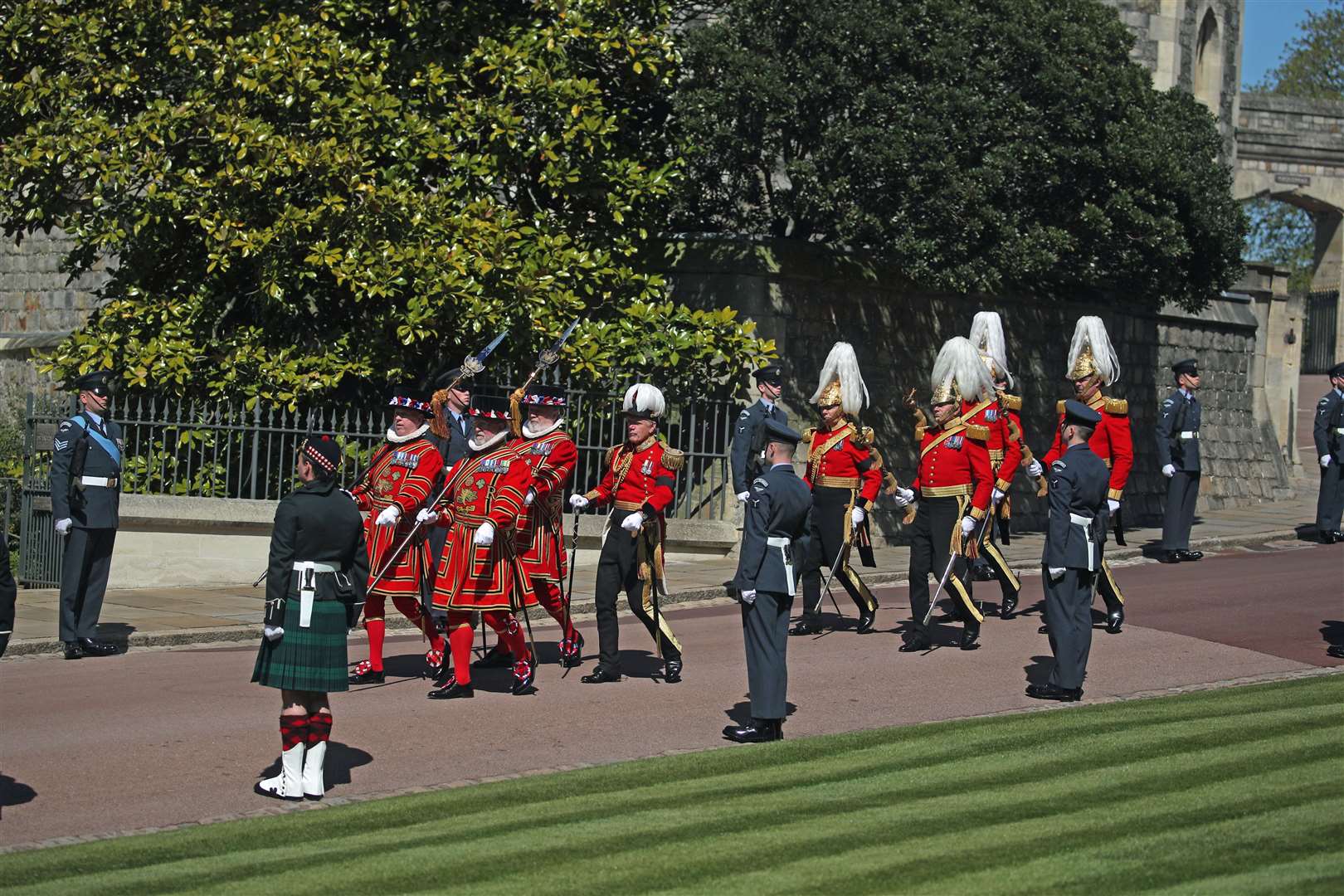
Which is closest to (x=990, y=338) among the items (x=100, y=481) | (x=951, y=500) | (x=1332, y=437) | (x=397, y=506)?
(x=951, y=500)

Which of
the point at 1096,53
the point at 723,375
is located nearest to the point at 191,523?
the point at 723,375

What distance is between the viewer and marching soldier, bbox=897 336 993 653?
1289cm

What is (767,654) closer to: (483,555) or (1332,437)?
(483,555)

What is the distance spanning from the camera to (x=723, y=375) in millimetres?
18453

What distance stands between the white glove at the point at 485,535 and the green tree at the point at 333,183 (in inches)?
220

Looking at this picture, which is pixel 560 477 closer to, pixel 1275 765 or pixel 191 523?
pixel 1275 765

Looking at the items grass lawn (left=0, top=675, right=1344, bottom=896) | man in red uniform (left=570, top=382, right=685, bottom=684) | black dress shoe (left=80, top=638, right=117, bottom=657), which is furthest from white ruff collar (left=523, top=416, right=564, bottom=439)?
black dress shoe (left=80, top=638, right=117, bottom=657)

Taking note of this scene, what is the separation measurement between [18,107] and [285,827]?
1053 cm

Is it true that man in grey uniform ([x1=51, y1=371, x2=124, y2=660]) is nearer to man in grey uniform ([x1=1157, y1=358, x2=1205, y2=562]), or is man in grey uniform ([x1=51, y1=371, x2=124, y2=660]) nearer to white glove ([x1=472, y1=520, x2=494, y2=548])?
white glove ([x1=472, y1=520, x2=494, y2=548])

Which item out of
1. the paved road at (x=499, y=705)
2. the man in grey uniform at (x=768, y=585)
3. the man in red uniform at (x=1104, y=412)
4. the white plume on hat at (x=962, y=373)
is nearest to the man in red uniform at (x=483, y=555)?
the paved road at (x=499, y=705)

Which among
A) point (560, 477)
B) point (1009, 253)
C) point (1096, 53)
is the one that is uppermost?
point (1096, 53)

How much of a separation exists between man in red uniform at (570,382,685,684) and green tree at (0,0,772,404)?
471 centimetres

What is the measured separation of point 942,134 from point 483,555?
9337mm

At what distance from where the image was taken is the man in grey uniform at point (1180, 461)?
1812 cm
